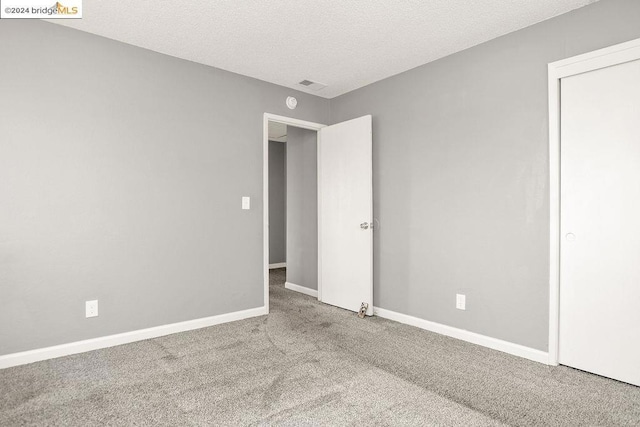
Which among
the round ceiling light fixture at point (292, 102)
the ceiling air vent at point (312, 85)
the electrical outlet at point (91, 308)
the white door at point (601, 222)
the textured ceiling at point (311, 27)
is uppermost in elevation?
the textured ceiling at point (311, 27)

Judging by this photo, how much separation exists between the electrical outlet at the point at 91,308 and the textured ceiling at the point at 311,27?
2.12 metres

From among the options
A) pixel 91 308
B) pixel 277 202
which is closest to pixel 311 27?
pixel 91 308

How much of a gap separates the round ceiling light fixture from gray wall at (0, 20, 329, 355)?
305 mm

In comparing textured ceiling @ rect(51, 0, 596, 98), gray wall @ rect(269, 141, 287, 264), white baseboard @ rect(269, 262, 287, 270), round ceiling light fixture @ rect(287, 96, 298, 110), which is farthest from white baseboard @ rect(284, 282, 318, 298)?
textured ceiling @ rect(51, 0, 596, 98)

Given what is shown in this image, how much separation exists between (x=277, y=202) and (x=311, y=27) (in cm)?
479

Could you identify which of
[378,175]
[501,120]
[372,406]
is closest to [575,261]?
[501,120]

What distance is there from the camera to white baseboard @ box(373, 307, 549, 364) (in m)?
2.76

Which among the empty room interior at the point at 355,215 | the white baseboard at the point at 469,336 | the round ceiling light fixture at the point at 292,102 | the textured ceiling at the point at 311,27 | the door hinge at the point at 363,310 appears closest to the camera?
the empty room interior at the point at 355,215

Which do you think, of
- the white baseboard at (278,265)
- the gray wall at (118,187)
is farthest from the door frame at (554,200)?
the white baseboard at (278,265)

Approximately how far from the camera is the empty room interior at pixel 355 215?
232 cm

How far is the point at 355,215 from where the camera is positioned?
407 centimetres

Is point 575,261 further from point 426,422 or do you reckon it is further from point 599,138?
point 426,422

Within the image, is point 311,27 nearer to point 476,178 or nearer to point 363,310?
point 476,178

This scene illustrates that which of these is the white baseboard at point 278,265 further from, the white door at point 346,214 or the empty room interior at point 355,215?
the empty room interior at point 355,215
